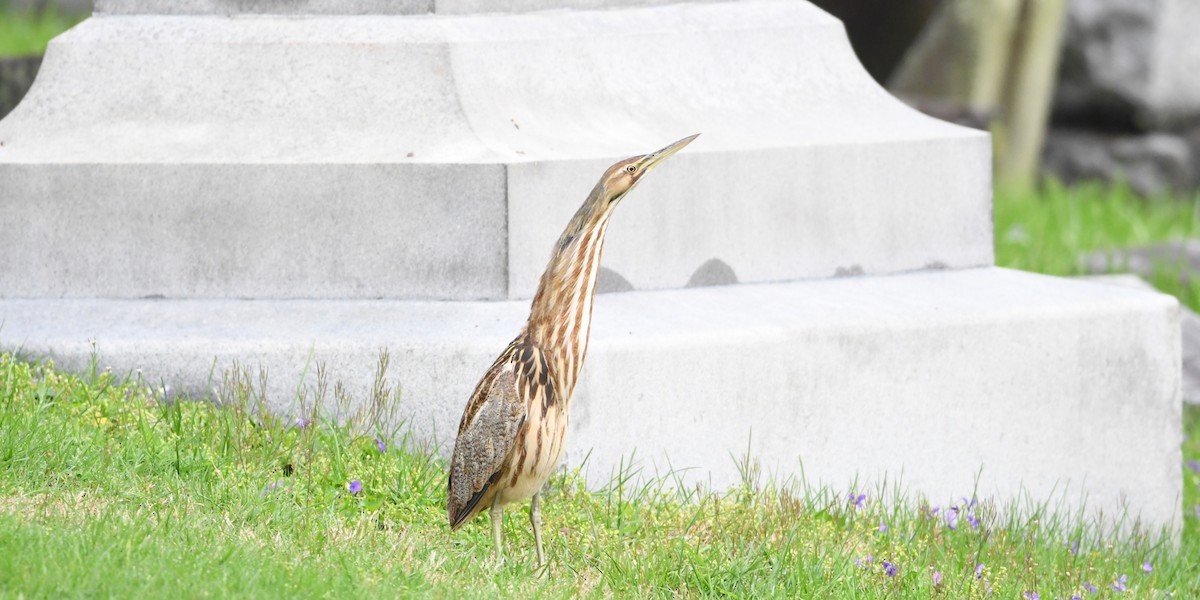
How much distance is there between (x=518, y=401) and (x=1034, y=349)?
90.2 inches

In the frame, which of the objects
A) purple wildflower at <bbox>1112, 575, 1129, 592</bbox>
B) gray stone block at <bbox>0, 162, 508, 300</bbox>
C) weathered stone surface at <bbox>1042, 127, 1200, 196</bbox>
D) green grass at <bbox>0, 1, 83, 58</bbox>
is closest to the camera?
purple wildflower at <bbox>1112, 575, 1129, 592</bbox>

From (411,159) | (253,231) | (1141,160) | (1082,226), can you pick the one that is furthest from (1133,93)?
(253,231)

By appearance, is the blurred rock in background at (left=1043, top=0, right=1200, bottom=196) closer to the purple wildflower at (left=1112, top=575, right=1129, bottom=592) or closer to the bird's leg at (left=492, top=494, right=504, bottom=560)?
the purple wildflower at (left=1112, top=575, right=1129, bottom=592)

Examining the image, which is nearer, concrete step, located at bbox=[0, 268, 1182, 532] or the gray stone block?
concrete step, located at bbox=[0, 268, 1182, 532]

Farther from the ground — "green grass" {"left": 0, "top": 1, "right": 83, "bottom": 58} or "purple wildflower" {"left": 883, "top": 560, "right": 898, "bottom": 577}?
"green grass" {"left": 0, "top": 1, "right": 83, "bottom": 58}

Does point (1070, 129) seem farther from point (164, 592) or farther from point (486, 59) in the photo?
point (164, 592)

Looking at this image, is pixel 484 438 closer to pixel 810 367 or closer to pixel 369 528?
pixel 369 528

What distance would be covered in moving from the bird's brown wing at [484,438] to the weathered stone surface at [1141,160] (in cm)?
974

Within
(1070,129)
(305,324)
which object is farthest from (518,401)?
(1070,129)

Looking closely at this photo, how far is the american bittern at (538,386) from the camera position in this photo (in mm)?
3572

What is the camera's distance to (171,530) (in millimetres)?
3543

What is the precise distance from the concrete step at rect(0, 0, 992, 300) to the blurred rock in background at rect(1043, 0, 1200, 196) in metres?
7.71

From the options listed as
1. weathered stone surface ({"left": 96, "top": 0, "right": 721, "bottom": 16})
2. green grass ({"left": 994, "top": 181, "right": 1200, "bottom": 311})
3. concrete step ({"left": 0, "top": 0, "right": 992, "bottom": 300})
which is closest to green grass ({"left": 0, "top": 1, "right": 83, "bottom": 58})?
weathered stone surface ({"left": 96, "top": 0, "right": 721, "bottom": 16})

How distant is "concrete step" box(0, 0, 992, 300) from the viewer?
4680 millimetres
